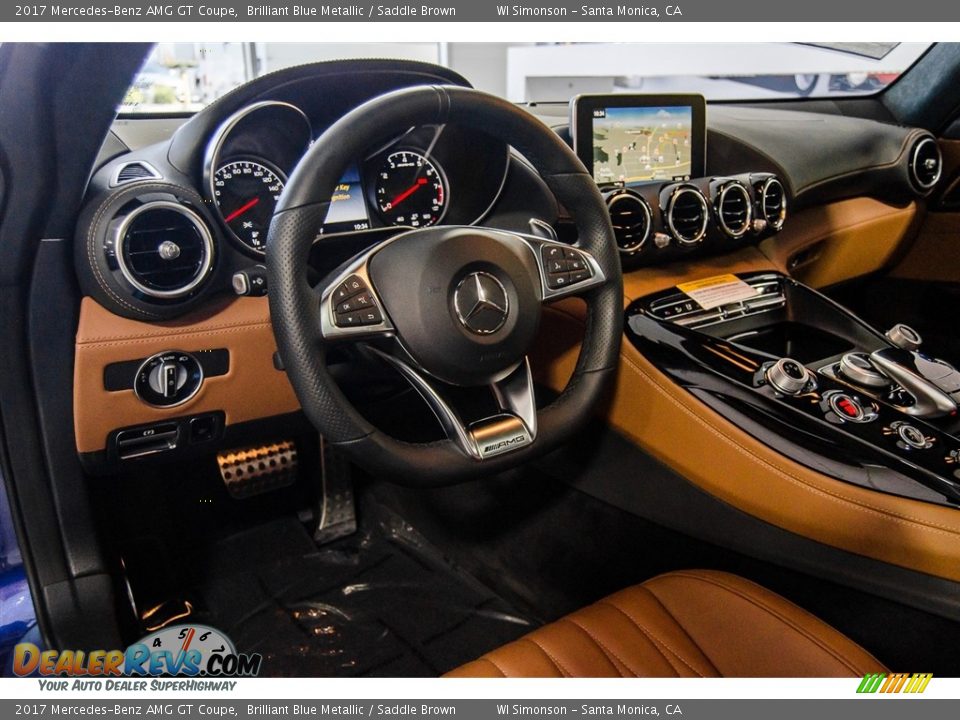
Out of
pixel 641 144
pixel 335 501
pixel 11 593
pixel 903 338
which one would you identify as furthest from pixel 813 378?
pixel 11 593

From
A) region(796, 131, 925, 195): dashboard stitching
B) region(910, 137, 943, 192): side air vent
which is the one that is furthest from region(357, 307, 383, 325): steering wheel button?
region(910, 137, 943, 192): side air vent

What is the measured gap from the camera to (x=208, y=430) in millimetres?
1350

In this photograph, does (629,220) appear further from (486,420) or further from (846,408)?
(486,420)

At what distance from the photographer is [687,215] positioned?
1640 millimetres

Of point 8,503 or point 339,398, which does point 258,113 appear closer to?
point 339,398

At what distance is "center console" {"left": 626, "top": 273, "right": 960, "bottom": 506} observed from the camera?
1177 mm

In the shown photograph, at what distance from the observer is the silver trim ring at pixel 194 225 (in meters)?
1.10

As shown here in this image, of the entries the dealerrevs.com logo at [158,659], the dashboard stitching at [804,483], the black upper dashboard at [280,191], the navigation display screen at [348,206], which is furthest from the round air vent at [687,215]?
the dealerrevs.com logo at [158,659]

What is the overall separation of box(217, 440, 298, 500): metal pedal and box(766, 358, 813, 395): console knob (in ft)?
3.52

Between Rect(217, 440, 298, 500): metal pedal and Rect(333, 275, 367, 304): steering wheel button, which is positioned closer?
Rect(333, 275, 367, 304): steering wheel button

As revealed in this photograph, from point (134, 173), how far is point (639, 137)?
3.35 ft

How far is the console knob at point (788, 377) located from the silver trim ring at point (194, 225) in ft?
3.11

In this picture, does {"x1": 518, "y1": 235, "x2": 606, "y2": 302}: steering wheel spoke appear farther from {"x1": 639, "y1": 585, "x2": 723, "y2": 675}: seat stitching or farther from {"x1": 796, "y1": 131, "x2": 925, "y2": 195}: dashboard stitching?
{"x1": 796, "y1": 131, "x2": 925, "y2": 195}: dashboard stitching

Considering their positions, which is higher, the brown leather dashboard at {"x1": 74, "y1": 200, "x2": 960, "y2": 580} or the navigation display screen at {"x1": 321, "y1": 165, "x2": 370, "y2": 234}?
the navigation display screen at {"x1": 321, "y1": 165, "x2": 370, "y2": 234}
